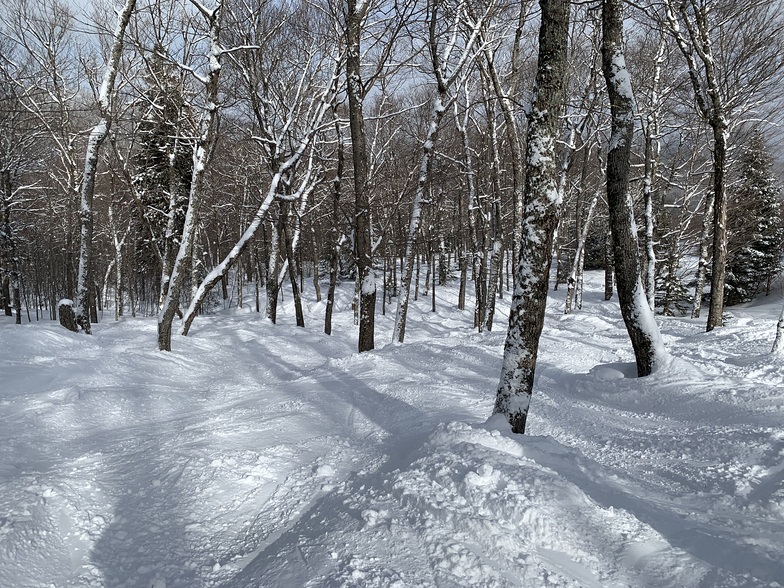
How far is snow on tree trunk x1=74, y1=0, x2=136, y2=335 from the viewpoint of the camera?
28.1 ft

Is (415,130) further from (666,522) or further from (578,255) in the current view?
(666,522)

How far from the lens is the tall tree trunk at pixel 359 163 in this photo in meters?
8.48

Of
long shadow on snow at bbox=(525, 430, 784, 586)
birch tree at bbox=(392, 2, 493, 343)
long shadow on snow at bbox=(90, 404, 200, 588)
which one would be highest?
birch tree at bbox=(392, 2, 493, 343)

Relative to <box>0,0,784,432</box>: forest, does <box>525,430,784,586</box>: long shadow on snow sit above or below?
below

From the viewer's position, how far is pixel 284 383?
24.0 feet

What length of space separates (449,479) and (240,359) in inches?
307

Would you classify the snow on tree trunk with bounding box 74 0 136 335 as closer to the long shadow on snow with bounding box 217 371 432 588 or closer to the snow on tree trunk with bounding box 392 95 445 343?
the snow on tree trunk with bounding box 392 95 445 343

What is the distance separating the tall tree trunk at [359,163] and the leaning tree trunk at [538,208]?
15.9ft

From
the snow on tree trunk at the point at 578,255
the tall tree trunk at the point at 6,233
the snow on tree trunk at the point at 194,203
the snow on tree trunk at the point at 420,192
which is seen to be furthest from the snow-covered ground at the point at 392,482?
the tall tree trunk at the point at 6,233

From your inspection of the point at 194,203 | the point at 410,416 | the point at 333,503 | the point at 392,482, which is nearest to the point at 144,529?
the point at 333,503

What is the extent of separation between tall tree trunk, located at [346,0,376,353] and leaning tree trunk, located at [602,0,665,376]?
428cm

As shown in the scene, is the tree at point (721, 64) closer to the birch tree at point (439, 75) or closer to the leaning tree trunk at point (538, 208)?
the birch tree at point (439, 75)

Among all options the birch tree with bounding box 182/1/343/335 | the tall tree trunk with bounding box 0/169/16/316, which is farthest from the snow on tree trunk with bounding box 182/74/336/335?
the tall tree trunk with bounding box 0/169/16/316

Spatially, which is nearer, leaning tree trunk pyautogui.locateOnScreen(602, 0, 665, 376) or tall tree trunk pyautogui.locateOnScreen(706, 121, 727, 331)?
leaning tree trunk pyautogui.locateOnScreen(602, 0, 665, 376)
